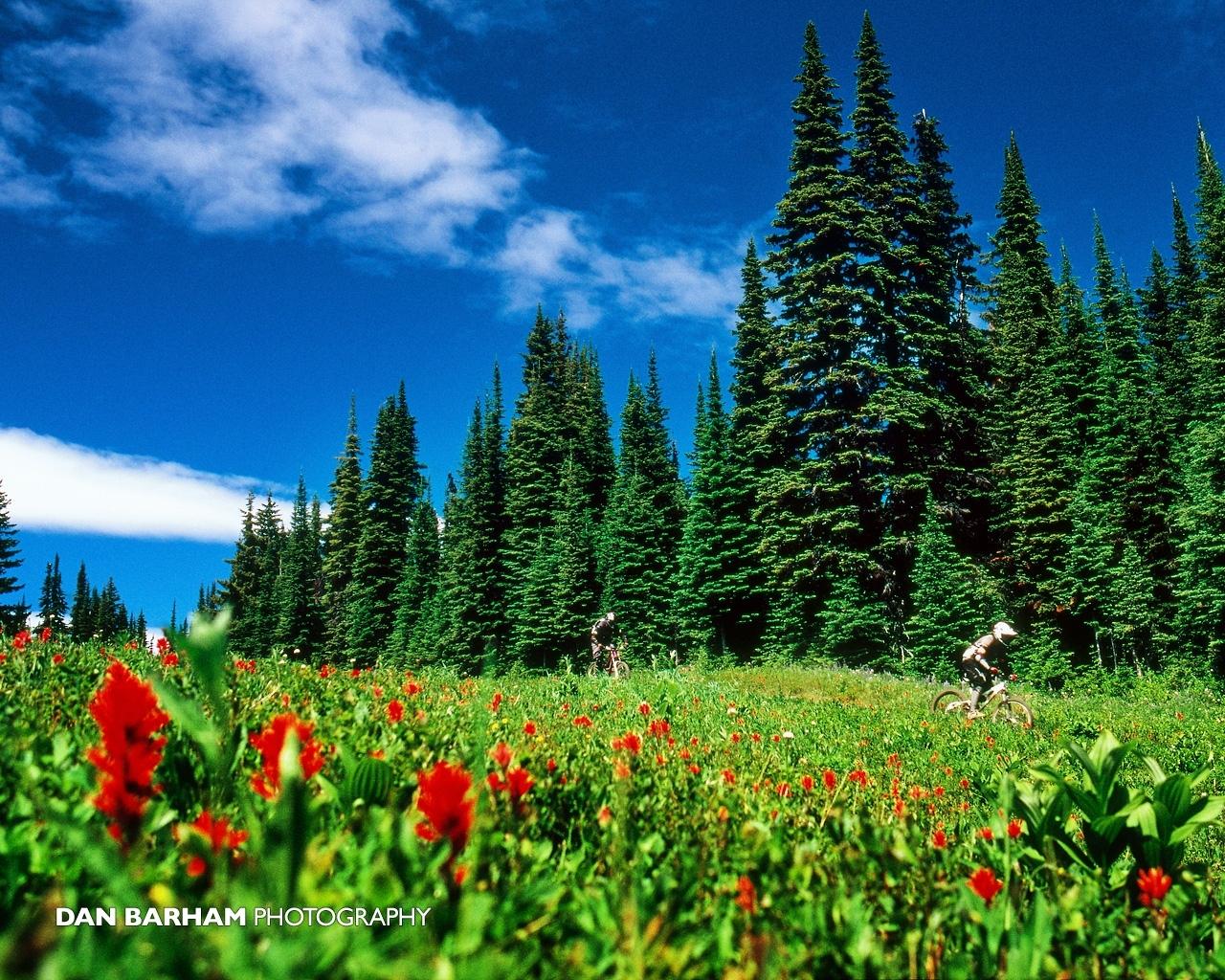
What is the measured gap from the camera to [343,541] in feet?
181

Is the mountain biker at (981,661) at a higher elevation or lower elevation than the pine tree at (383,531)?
lower

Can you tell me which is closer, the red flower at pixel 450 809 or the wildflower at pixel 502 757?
the red flower at pixel 450 809

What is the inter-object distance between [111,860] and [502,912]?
0.82m

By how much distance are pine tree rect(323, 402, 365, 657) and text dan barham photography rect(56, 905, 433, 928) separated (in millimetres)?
54548

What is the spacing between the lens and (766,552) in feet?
97.6

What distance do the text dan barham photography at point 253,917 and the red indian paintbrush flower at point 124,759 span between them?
153 mm

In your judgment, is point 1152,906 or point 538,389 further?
point 538,389

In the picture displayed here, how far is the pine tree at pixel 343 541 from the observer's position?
53.7m

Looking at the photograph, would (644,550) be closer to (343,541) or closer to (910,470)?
(910,470)

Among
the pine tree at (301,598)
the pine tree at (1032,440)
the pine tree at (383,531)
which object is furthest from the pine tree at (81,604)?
the pine tree at (1032,440)

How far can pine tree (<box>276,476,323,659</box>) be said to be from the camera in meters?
55.4

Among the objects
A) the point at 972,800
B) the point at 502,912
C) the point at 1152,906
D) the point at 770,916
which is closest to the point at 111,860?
the point at 502,912

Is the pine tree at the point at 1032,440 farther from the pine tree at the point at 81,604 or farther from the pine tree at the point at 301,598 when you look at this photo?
the pine tree at the point at 81,604

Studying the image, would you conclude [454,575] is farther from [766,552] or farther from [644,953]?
[644,953]
